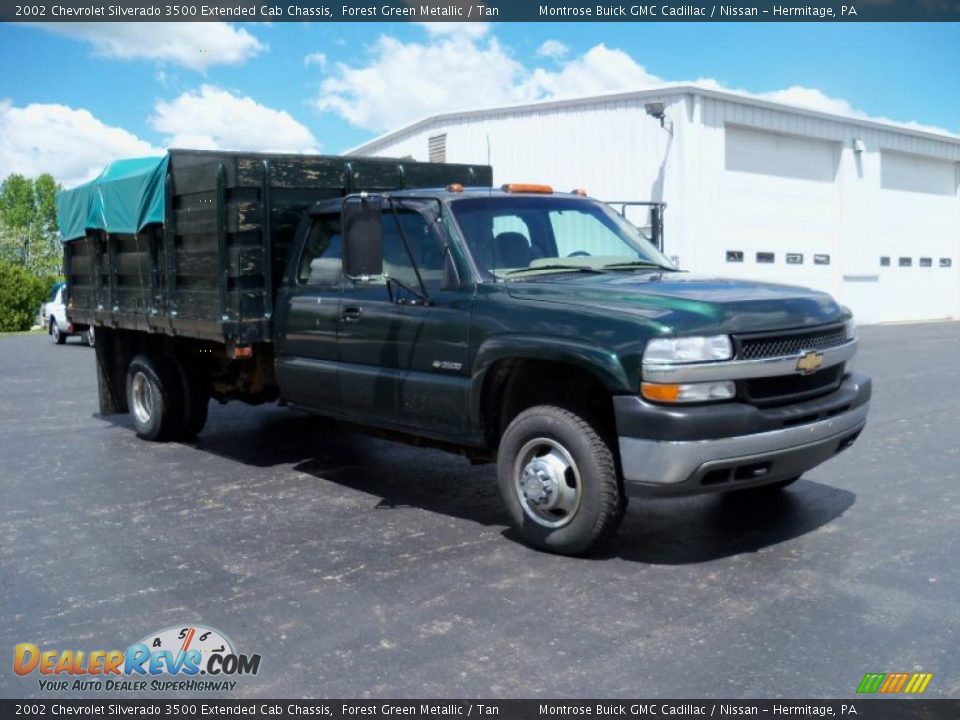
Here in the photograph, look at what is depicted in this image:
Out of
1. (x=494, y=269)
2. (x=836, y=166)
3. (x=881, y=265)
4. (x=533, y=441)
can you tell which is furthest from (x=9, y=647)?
(x=881, y=265)

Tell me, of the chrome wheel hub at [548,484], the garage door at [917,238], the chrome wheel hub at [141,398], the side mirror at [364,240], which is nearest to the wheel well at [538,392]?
the chrome wheel hub at [548,484]

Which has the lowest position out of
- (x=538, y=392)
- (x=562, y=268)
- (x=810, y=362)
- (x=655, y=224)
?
(x=538, y=392)

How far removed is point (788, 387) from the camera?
5137 mm

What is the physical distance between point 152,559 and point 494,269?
2566 mm

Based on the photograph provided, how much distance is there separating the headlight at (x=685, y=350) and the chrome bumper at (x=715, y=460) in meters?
0.40

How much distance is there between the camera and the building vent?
24.8m

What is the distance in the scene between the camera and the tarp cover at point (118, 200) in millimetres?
8125

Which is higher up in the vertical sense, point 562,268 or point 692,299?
point 562,268

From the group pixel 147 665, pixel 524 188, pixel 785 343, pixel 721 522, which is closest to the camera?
pixel 147 665

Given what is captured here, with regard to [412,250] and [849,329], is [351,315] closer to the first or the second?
[412,250]

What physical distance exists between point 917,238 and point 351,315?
2606cm
